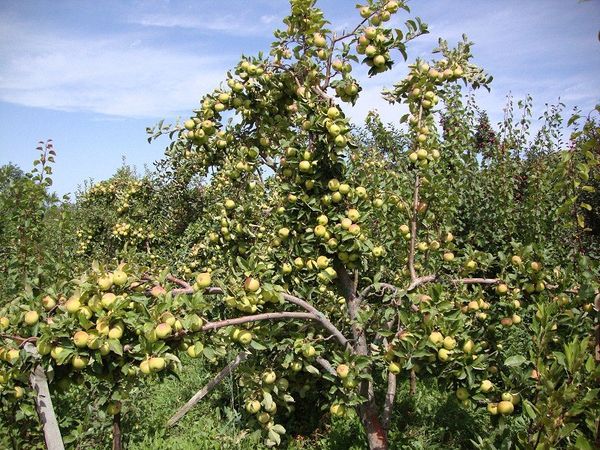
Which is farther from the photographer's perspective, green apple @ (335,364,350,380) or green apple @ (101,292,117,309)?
green apple @ (335,364,350,380)

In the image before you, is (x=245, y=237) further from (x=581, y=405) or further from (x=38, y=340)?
(x=581, y=405)

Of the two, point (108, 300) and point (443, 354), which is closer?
point (108, 300)

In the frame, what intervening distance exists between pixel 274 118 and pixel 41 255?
2.80 metres

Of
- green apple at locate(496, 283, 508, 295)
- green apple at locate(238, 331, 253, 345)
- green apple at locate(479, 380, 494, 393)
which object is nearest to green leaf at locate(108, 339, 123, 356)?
green apple at locate(238, 331, 253, 345)

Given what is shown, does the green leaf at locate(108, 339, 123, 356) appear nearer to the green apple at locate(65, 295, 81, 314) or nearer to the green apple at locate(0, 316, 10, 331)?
the green apple at locate(65, 295, 81, 314)

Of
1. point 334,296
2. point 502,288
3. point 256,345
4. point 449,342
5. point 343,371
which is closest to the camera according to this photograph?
point 449,342

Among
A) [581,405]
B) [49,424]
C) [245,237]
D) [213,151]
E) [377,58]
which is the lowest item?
[49,424]

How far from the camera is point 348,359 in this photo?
2457mm

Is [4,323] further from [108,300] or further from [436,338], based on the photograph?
[436,338]

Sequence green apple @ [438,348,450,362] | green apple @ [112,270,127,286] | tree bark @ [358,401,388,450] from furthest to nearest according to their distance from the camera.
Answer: tree bark @ [358,401,388,450] < green apple @ [438,348,450,362] < green apple @ [112,270,127,286]

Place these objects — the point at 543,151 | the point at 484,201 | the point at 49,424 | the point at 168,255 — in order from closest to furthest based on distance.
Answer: the point at 49,424
the point at 484,201
the point at 543,151
the point at 168,255

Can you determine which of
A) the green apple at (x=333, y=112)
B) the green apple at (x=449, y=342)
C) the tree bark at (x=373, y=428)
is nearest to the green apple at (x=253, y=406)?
the tree bark at (x=373, y=428)

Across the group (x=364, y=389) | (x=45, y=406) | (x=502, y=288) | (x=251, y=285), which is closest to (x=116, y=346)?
(x=251, y=285)

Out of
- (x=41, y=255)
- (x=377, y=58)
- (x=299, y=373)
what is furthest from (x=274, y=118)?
(x=41, y=255)
